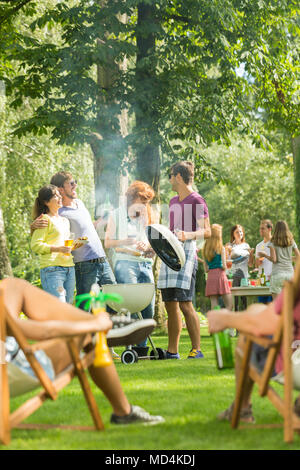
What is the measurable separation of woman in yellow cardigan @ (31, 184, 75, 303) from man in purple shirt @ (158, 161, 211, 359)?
102cm

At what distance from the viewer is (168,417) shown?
436 cm

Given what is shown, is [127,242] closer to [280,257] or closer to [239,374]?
[280,257]

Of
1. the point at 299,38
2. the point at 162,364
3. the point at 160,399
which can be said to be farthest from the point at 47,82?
the point at 160,399

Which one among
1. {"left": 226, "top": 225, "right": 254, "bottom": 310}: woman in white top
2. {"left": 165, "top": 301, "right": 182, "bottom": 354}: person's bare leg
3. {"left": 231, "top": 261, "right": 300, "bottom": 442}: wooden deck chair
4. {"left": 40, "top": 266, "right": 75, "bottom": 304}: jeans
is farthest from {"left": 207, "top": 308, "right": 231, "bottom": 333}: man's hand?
{"left": 226, "top": 225, "right": 254, "bottom": 310}: woman in white top

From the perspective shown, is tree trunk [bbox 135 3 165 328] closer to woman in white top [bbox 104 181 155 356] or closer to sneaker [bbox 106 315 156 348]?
woman in white top [bbox 104 181 155 356]

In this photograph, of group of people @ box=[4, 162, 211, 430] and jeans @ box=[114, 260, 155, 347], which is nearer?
group of people @ box=[4, 162, 211, 430]

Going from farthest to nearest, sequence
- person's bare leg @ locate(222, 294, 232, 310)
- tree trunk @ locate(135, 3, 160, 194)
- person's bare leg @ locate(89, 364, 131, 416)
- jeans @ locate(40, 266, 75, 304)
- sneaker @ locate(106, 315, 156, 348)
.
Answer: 1. tree trunk @ locate(135, 3, 160, 194)
2. person's bare leg @ locate(222, 294, 232, 310)
3. jeans @ locate(40, 266, 75, 304)
4. sneaker @ locate(106, 315, 156, 348)
5. person's bare leg @ locate(89, 364, 131, 416)

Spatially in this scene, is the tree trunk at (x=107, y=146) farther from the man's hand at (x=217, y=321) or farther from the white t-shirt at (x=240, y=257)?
the man's hand at (x=217, y=321)

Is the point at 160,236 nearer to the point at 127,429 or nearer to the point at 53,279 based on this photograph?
the point at 53,279

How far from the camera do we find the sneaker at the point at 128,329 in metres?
4.84

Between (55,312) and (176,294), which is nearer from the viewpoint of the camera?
(55,312)

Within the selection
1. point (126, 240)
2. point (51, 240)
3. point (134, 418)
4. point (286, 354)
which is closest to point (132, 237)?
point (126, 240)

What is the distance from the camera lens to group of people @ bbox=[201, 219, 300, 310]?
412 inches

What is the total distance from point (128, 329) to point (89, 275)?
279 centimetres
